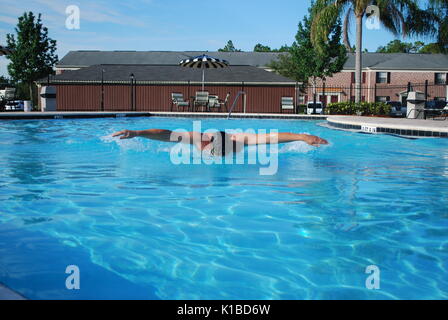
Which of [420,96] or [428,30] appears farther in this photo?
[428,30]

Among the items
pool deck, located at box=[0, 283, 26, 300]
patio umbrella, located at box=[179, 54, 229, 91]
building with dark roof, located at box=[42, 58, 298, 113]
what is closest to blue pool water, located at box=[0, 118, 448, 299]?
pool deck, located at box=[0, 283, 26, 300]

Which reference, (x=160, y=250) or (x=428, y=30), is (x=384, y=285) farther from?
(x=428, y=30)

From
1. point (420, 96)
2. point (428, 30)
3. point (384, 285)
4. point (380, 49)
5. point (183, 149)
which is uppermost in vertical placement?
point (380, 49)

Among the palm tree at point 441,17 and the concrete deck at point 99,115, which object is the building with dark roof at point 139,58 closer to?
the palm tree at point 441,17

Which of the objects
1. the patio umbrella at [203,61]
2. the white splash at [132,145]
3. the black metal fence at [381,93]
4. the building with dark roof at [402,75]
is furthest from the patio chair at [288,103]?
the building with dark roof at [402,75]

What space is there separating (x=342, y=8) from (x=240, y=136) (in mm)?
19547

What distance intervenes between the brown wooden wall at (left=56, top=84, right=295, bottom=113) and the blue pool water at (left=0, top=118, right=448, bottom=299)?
23403 millimetres

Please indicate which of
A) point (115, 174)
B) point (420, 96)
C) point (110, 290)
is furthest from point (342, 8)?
point (110, 290)

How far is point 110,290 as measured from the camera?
10.0 feet

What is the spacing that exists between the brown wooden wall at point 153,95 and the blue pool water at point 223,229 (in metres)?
23.4

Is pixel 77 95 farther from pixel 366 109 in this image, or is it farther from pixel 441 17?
pixel 441 17

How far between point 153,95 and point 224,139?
24.8 meters

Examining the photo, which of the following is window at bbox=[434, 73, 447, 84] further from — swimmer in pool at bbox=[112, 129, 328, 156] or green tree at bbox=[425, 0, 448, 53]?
swimmer in pool at bbox=[112, 129, 328, 156]

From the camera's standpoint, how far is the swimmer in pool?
7.79m
